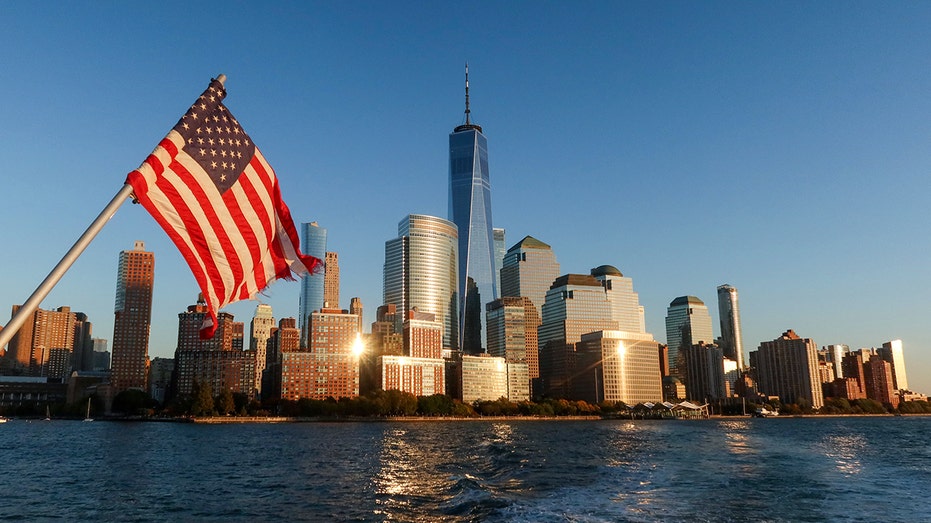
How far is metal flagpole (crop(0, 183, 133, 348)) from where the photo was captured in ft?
35.4

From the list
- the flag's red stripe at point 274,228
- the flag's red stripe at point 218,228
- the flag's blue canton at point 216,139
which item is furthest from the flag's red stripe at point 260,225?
the flag's red stripe at point 218,228

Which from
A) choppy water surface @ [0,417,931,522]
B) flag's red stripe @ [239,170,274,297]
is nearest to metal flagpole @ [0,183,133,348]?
flag's red stripe @ [239,170,274,297]

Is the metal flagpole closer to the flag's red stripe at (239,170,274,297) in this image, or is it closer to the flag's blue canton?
the flag's blue canton

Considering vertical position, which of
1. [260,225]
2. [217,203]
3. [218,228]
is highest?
[217,203]

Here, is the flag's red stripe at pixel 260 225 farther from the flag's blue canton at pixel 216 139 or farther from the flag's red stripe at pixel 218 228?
the flag's red stripe at pixel 218 228

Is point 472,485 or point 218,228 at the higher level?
point 218,228

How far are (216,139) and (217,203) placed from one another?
137cm

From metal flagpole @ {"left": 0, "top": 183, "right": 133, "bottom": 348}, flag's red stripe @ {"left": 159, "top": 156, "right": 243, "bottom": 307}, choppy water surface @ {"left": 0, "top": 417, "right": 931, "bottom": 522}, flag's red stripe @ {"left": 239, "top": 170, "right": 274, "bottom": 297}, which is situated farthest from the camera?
choppy water surface @ {"left": 0, "top": 417, "right": 931, "bottom": 522}

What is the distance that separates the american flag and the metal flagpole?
2.44 ft

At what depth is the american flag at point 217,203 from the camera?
1402 cm

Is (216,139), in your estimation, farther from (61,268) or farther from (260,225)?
(61,268)

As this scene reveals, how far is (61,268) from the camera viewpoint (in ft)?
36.8

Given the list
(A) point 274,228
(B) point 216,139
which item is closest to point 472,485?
(A) point 274,228

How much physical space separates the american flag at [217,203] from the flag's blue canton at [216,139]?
0.07 ft
